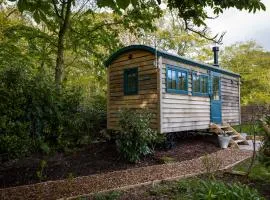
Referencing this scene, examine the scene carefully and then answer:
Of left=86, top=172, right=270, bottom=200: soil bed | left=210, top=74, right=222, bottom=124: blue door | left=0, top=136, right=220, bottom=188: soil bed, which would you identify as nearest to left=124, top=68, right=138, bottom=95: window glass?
left=0, top=136, right=220, bottom=188: soil bed

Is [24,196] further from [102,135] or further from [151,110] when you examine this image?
[102,135]

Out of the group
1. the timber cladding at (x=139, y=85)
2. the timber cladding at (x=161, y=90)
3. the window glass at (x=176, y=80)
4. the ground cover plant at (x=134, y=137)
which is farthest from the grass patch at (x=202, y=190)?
the window glass at (x=176, y=80)

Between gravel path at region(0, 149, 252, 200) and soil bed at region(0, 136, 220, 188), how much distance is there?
17.2 inches

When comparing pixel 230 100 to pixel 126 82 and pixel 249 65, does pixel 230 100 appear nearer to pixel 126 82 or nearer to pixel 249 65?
pixel 126 82

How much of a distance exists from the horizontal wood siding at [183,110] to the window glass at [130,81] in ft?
4.03

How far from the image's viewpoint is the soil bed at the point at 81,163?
7359 millimetres

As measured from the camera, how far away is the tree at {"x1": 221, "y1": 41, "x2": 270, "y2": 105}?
76.4 ft

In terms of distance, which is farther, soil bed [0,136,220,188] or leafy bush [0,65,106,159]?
leafy bush [0,65,106,159]

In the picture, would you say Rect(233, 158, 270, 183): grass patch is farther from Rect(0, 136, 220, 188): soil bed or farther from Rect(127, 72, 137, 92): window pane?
Rect(127, 72, 137, 92): window pane

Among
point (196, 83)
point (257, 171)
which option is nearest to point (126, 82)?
point (196, 83)

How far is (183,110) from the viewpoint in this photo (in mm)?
11367

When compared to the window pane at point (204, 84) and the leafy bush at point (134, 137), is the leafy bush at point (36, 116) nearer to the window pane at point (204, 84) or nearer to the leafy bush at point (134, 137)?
the leafy bush at point (134, 137)

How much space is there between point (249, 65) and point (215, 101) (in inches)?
508

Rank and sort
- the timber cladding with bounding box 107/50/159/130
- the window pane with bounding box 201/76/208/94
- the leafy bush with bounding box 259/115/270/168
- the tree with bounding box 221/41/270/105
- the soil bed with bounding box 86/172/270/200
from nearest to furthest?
the soil bed with bounding box 86/172/270/200, the leafy bush with bounding box 259/115/270/168, the timber cladding with bounding box 107/50/159/130, the window pane with bounding box 201/76/208/94, the tree with bounding box 221/41/270/105
